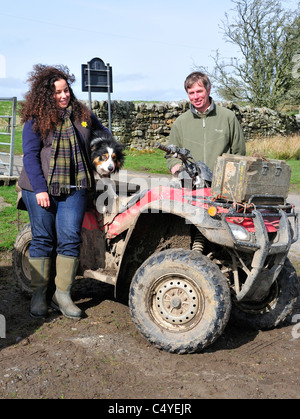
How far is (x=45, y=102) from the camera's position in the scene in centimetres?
419

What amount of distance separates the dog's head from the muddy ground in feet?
4.38

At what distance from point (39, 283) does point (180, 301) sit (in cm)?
149

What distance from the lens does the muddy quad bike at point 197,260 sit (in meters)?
3.43

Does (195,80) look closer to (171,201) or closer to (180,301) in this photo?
(171,201)

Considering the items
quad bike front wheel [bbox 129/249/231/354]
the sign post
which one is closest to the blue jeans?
quad bike front wheel [bbox 129/249/231/354]

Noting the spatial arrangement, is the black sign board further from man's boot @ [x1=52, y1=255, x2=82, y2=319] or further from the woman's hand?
man's boot @ [x1=52, y1=255, x2=82, y2=319]

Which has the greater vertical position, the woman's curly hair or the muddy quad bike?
the woman's curly hair

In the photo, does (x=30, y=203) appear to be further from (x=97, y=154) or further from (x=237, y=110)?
(x=237, y=110)

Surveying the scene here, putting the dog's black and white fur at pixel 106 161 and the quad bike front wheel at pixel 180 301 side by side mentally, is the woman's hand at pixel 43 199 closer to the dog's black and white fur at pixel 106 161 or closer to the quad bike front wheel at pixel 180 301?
the dog's black and white fur at pixel 106 161

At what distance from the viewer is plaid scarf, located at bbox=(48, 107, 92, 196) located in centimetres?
414

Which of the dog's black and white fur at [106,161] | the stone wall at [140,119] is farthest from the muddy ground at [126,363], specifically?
the stone wall at [140,119]

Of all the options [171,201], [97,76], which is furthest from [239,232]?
[97,76]

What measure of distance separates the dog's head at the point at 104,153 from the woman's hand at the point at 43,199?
0.55 meters

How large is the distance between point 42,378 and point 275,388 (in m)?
1.51
